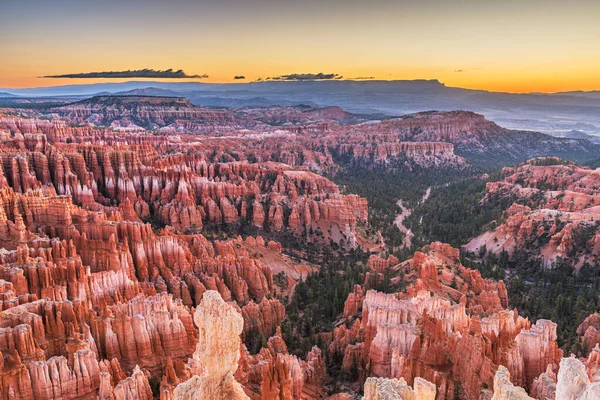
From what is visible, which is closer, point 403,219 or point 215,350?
point 215,350

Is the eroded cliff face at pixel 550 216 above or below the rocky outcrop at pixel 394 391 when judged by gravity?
below

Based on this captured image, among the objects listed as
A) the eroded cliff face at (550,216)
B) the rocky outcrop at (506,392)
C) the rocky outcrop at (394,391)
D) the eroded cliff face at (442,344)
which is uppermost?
the rocky outcrop at (506,392)

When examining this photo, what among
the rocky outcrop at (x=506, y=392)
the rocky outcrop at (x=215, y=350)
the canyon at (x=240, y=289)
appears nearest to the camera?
the rocky outcrop at (x=506, y=392)

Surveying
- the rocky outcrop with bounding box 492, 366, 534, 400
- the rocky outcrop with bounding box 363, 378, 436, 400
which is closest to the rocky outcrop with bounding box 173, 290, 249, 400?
the rocky outcrop with bounding box 363, 378, 436, 400

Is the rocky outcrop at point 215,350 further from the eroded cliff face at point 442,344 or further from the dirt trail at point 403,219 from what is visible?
the dirt trail at point 403,219

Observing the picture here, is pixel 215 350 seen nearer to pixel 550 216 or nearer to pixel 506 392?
pixel 506 392

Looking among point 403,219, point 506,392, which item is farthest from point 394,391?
point 403,219

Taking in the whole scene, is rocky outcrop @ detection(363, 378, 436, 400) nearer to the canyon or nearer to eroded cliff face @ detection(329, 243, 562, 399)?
the canyon

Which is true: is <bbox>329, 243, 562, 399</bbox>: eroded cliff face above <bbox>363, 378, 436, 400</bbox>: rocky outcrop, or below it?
below

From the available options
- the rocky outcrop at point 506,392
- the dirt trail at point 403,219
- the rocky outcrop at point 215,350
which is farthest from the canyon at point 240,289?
the dirt trail at point 403,219

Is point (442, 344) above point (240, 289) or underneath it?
above

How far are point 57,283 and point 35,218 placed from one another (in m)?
13.4

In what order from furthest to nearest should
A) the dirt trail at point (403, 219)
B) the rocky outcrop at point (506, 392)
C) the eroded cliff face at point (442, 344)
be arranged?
the dirt trail at point (403, 219)
the eroded cliff face at point (442, 344)
the rocky outcrop at point (506, 392)

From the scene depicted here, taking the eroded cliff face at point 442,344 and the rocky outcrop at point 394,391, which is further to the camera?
the eroded cliff face at point 442,344
